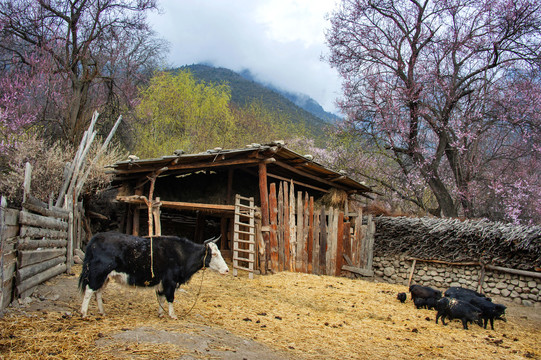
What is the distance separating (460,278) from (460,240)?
119cm

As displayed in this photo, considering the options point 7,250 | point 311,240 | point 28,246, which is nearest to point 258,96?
point 311,240

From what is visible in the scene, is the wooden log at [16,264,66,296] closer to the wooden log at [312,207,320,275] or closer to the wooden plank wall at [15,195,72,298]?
the wooden plank wall at [15,195,72,298]

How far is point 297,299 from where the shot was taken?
306 inches

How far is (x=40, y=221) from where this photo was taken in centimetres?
606

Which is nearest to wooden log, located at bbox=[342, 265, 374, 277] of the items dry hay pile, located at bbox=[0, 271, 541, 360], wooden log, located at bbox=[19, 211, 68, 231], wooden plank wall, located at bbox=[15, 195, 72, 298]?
dry hay pile, located at bbox=[0, 271, 541, 360]

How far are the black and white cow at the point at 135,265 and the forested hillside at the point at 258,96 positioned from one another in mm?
30924

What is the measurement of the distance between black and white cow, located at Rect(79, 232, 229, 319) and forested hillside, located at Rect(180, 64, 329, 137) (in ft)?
101

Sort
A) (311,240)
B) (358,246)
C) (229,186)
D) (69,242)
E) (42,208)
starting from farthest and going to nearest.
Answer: (229,186), (358,246), (311,240), (69,242), (42,208)

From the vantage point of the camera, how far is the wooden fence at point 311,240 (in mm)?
10531

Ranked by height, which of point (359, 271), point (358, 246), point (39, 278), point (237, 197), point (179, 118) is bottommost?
point (359, 271)

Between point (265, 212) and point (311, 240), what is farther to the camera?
point (311, 240)

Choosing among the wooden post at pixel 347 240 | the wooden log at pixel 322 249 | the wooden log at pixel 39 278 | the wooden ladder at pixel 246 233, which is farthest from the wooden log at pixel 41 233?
the wooden post at pixel 347 240

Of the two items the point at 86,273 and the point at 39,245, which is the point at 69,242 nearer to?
the point at 39,245

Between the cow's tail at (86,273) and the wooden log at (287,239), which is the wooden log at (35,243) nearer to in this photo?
the cow's tail at (86,273)
